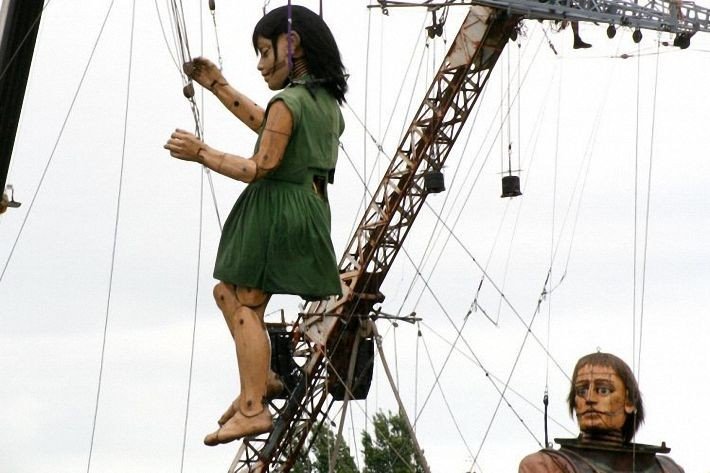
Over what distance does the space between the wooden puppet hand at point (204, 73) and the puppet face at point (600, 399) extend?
2.41 meters

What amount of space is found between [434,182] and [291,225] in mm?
21219

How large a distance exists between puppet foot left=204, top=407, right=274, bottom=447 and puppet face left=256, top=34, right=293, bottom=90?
1.67 m

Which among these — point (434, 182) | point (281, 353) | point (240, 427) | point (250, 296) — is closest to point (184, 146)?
point (250, 296)

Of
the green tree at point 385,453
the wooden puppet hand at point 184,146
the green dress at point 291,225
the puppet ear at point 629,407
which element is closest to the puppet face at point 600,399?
the puppet ear at point 629,407

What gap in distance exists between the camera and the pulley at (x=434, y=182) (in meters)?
35.3

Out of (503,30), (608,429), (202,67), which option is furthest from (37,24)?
(503,30)

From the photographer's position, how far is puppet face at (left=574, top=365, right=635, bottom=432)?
13789 mm

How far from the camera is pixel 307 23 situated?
14.6 m

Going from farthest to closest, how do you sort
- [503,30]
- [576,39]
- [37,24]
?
1. [503,30]
2. [576,39]
3. [37,24]

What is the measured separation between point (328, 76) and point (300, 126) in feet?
1.37

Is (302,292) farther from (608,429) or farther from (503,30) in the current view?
(503,30)

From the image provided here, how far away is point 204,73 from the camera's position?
14.6 meters

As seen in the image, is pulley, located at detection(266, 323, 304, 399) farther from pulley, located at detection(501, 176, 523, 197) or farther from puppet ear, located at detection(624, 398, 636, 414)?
puppet ear, located at detection(624, 398, 636, 414)

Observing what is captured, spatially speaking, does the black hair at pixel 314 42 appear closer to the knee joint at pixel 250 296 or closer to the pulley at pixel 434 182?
the knee joint at pixel 250 296
